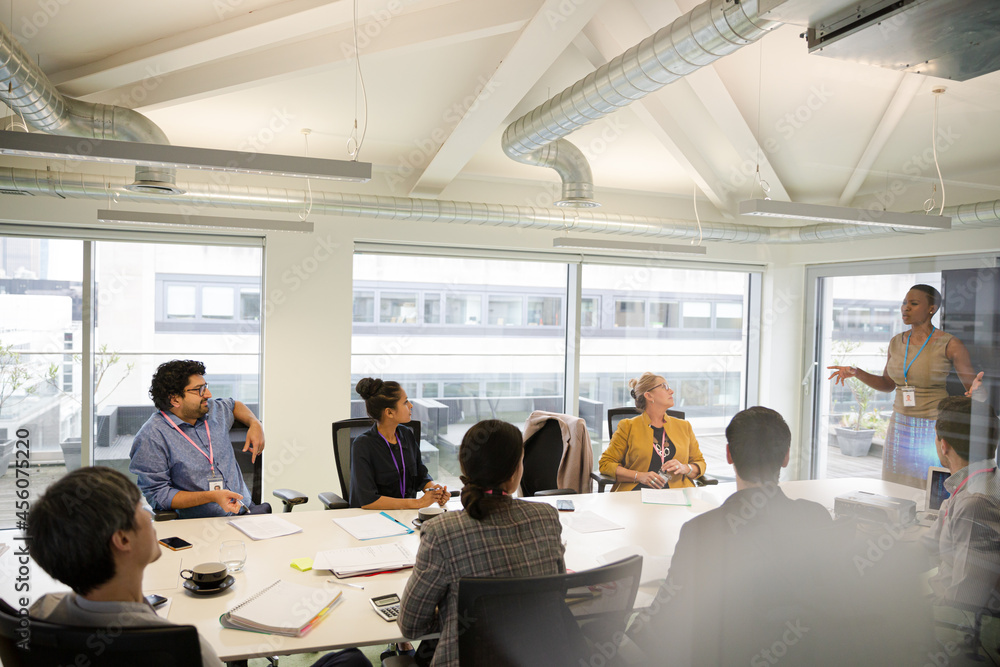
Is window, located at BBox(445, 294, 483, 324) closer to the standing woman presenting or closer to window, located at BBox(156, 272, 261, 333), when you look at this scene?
window, located at BBox(156, 272, 261, 333)

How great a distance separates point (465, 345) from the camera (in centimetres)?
654

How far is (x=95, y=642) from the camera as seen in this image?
1.27 metres

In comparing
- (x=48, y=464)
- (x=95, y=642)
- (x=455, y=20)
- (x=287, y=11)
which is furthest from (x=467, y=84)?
(x=48, y=464)

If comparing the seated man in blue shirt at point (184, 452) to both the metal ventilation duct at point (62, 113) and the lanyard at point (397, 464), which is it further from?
the metal ventilation duct at point (62, 113)

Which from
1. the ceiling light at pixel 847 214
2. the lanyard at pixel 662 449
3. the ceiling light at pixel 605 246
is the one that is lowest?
the lanyard at pixel 662 449

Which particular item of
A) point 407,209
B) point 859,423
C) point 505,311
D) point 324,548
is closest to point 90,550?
point 324,548

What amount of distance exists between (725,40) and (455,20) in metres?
1.40

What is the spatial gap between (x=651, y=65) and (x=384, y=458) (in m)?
2.31

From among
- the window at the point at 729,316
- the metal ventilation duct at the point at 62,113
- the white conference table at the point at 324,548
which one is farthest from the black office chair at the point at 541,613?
the window at the point at 729,316

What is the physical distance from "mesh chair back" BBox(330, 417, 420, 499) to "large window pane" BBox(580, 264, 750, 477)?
124 inches

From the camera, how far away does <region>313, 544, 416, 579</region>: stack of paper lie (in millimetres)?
2428

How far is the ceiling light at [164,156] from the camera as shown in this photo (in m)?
2.55

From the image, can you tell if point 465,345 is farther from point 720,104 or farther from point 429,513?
point 429,513

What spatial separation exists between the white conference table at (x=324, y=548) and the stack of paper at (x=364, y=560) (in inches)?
1.1
